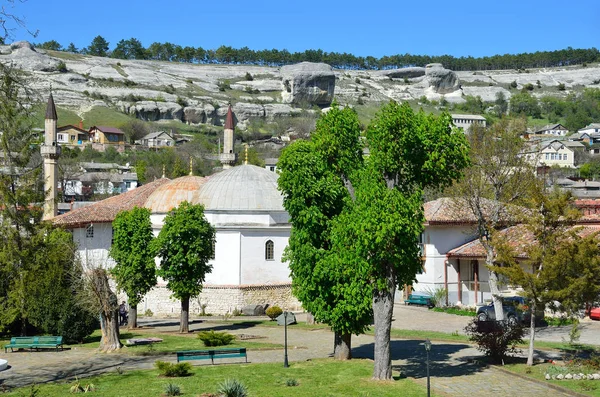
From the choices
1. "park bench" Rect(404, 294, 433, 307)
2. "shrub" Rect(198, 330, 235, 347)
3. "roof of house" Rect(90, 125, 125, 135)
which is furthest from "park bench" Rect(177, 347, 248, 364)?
"roof of house" Rect(90, 125, 125, 135)

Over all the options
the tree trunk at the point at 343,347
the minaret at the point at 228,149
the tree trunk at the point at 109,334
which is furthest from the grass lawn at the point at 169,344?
the minaret at the point at 228,149

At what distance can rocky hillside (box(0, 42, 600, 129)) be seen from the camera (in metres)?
145

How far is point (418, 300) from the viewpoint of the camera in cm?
3916

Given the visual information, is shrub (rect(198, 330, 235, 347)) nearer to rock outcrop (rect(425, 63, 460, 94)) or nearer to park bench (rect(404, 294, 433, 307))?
park bench (rect(404, 294, 433, 307))

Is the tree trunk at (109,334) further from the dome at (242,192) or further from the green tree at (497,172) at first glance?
the green tree at (497,172)

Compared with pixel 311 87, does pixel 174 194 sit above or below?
below

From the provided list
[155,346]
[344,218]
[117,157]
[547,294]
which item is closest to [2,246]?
[155,346]

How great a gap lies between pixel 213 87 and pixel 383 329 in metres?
160

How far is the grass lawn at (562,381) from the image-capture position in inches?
661

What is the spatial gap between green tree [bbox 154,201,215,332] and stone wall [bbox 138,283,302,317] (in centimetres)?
715


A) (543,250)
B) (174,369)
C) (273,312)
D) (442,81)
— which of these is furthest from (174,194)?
(442,81)

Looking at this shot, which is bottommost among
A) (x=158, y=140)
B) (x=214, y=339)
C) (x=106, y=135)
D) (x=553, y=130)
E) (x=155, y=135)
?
(x=214, y=339)

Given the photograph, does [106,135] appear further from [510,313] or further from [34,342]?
[510,313]

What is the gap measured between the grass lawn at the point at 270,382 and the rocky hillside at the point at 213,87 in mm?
119799
